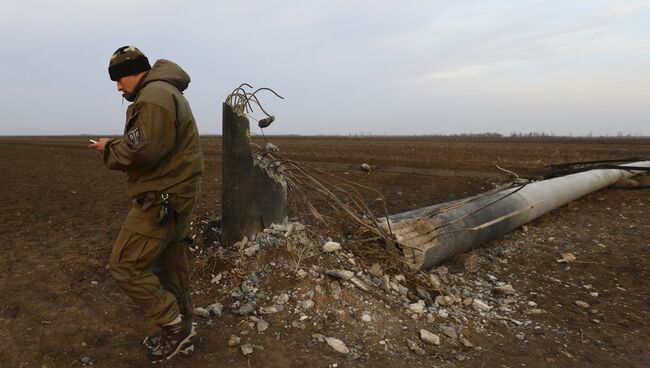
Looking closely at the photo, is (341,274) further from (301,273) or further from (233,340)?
(233,340)

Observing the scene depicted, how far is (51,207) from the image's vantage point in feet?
24.2

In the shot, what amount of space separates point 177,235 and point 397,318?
1940 mm

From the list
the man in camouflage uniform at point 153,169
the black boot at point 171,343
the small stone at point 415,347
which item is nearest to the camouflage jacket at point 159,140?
the man in camouflage uniform at point 153,169

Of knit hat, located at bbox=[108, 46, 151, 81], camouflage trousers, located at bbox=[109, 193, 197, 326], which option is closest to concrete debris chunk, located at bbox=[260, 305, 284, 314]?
camouflage trousers, located at bbox=[109, 193, 197, 326]

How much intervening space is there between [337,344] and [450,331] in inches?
39.3

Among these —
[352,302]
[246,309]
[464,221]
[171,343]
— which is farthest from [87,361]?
[464,221]

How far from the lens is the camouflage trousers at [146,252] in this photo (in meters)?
2.70

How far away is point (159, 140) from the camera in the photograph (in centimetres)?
257

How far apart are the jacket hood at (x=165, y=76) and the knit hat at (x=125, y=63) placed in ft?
0.27

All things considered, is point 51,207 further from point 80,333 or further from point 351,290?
point 351,290

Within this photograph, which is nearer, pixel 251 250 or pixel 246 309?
pixel 246 309

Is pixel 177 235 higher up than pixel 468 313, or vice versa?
pixel 177 235

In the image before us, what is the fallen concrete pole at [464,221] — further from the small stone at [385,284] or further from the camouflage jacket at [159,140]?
the camouflage jacket at [159,140]

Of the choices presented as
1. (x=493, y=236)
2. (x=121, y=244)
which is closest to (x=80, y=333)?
(x=121, y=244)
